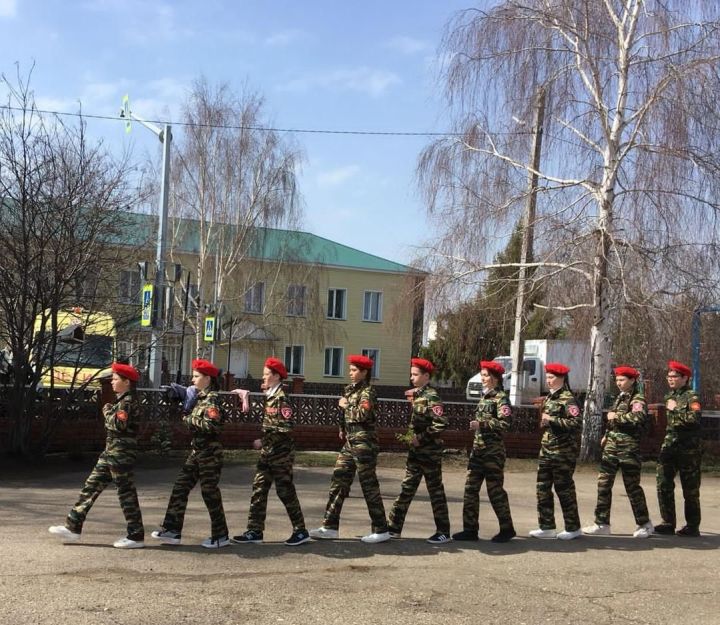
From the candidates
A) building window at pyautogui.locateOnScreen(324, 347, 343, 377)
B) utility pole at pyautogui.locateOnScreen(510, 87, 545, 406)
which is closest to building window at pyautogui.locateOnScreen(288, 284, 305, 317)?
building window at pyautogui.locateOnScreen(324, 347, 343, 377)

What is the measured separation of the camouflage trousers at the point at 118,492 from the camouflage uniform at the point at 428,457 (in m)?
2.58

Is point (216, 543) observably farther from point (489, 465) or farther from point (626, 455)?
point (626, 455)

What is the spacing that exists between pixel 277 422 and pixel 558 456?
9.76 ft

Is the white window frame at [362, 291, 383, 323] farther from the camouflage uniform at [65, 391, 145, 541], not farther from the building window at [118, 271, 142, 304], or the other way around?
the camouflage uniform at [65, 391, 145, 541]

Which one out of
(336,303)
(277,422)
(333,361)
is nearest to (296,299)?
(336,303)

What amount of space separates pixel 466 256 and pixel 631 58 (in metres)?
5.02

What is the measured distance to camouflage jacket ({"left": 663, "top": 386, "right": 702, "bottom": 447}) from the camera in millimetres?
10180

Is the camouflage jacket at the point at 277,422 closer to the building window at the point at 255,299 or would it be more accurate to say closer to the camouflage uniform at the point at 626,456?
the camouflage uniform at the point at 626,456

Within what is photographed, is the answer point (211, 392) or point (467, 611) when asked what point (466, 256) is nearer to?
point (211, 392)

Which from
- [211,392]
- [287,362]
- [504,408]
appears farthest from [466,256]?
[287,362]

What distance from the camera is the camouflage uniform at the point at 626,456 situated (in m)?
9.91

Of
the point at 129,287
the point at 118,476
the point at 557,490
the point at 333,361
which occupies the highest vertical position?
the point at 129,287

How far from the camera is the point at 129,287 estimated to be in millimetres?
16828

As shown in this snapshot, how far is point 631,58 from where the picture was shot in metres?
18.2
